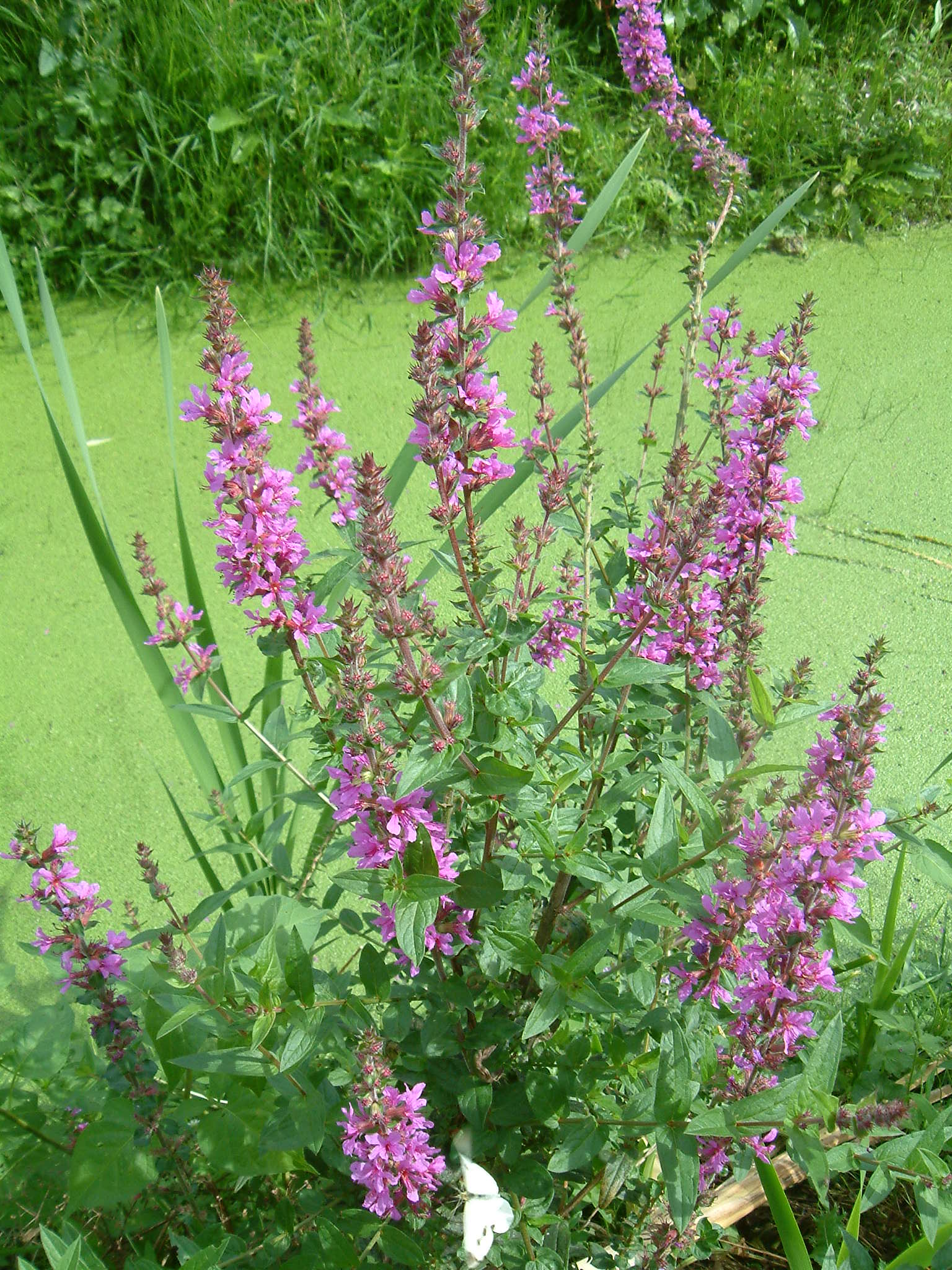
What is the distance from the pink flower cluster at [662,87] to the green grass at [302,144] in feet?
4.70

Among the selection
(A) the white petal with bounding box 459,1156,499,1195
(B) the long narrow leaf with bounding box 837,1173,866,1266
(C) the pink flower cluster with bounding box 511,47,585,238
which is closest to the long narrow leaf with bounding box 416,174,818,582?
(C) the pink flower cluster with bounding box 511,47,585,238

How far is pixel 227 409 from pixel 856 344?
2.49 m

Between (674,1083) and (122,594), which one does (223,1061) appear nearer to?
(674,1083)

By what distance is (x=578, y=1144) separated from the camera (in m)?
1.14

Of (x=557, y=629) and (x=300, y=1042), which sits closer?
(x=300, y=1042)

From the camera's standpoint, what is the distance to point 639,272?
3.35 m

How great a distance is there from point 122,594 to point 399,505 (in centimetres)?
125

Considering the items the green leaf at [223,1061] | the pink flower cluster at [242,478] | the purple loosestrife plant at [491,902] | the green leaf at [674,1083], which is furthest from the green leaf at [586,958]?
the pink flower cluster at [242,478]

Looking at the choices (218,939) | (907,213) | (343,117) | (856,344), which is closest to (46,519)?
(343,117)

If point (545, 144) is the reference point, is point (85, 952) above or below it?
below

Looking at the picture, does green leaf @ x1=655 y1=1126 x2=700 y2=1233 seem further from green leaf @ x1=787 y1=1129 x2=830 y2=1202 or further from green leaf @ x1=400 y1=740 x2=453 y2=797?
green leaf @ x1=400 y1=740 x2=453 y2=797

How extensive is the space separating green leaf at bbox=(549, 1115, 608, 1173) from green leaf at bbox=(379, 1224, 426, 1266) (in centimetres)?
16

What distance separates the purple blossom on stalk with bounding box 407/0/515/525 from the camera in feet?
3.21

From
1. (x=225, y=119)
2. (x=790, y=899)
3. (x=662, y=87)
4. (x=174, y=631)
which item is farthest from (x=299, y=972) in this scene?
(x=225, y=119)
